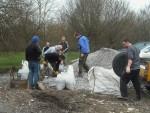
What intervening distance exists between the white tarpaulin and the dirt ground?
765mm

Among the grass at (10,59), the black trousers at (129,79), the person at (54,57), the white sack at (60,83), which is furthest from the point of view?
the grass at (10,59)

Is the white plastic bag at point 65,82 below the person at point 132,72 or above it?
below

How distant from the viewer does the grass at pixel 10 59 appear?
103 feet

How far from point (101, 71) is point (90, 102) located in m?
2.55

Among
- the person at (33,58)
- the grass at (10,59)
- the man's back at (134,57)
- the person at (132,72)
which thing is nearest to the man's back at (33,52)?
the person at (33,58)

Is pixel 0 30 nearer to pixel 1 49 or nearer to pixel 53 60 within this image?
pixel 1 49

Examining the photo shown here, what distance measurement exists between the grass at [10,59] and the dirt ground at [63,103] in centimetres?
1632

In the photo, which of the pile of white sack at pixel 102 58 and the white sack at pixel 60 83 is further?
the pile of white sack at pixel 102 58

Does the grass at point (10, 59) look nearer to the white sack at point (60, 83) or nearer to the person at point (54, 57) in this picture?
the person at point (54, 57)

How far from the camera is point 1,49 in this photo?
32.0m

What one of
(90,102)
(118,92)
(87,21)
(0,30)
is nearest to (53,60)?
(118,92)

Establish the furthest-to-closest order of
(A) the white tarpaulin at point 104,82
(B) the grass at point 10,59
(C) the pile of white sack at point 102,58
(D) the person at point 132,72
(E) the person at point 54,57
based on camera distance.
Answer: (B) the grass at point 10,59 → (C) the pile of white sack at point 102,58 → (E) the person at point 54,57 → (A) the white tarpaulin at point 104,82 → (D) the person at point 132,72

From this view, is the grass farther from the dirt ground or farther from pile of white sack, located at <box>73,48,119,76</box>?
the dirt ground

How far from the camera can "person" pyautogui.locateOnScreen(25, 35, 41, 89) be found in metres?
16.1
